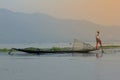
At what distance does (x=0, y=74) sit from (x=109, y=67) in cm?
831

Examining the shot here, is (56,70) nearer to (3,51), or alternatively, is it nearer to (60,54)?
(60,54)

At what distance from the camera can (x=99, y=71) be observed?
3234 centimetres

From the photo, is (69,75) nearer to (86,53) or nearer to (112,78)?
(112,78)

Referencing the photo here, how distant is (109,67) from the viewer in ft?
115

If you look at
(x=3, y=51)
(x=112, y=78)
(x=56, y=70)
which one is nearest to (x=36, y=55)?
(x=3, y=51)

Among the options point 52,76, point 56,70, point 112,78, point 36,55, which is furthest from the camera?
point 36,55

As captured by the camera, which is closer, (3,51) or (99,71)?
(99,71)

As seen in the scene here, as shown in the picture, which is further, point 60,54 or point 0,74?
point 60,54

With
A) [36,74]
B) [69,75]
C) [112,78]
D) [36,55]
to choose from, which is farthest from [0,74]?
[36,55]

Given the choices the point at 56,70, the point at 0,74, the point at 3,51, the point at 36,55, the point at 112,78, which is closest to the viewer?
the point at 112,78

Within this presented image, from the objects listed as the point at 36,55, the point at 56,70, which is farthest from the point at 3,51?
the point at 56,70

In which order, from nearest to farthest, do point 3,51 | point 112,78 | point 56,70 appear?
1. point 112,78
2. point 56,70
3. point 3,51

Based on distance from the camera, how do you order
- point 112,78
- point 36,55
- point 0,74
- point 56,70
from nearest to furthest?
point 112,78 → point 0,74 → point 56,70 → point 36,55

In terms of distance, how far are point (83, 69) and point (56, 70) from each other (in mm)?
1975
